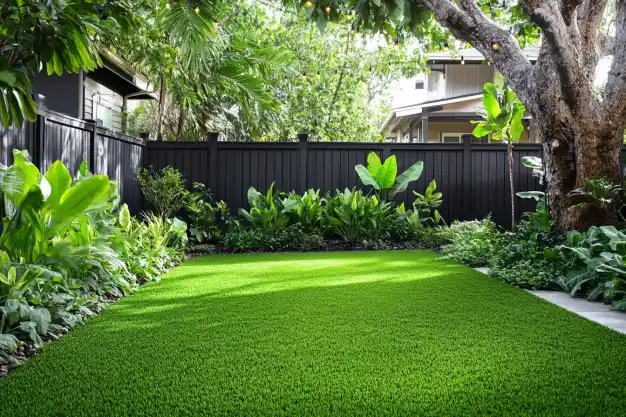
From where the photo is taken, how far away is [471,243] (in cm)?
758

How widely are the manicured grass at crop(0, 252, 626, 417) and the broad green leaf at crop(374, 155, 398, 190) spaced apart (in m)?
4.70

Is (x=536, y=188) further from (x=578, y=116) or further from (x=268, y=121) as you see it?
(x=268, y=121)

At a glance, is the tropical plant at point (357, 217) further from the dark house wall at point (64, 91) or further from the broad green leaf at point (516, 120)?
the dark house wall at point (64, 91)

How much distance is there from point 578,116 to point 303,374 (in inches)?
186

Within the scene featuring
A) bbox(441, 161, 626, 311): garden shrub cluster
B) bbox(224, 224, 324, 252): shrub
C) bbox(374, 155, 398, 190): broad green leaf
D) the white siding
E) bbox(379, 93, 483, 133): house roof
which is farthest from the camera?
the white siding

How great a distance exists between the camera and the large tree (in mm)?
6012

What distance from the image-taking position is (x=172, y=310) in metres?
4.37

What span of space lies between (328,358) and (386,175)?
6882 millimetres

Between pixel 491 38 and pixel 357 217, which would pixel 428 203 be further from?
pixel 491 38

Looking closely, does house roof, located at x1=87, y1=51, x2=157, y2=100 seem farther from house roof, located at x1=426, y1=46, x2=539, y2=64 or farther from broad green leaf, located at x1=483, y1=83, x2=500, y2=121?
house roof, located at x1=426, y1=46, x2=539, y2=64

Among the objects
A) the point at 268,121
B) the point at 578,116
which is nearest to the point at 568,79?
the point at 578,116

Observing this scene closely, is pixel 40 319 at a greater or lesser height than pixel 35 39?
lesser

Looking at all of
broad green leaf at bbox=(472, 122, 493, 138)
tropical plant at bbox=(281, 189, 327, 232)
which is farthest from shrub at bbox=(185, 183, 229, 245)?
broad green leaf at bbox=(472, 122, 493, 138)

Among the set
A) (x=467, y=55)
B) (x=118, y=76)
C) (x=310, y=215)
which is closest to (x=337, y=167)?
(x=310, y=215)
